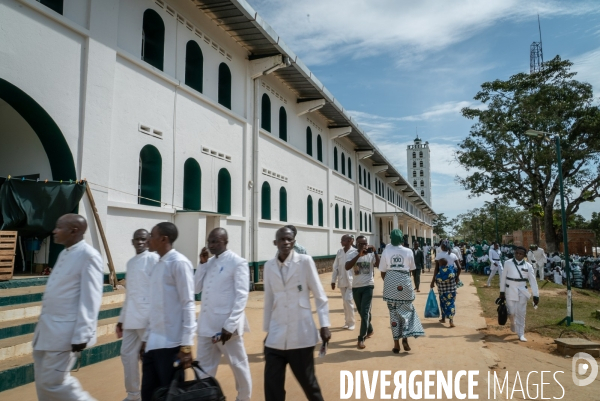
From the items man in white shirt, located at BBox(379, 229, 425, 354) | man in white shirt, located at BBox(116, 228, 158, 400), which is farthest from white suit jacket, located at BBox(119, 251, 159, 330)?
man in white shirt, located at BBox(379, 229, 425, 354)

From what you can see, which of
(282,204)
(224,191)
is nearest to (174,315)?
(224,191)

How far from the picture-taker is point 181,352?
346cm

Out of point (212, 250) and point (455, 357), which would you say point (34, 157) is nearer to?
point (212, 250)

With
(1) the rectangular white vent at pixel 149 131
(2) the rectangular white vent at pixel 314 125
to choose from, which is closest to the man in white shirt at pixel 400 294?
(1) the rectangular white vent at pixel 149 131

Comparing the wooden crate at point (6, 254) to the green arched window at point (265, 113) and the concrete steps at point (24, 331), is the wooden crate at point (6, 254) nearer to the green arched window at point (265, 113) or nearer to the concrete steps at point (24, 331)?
the concrete steps at point (24, 331)

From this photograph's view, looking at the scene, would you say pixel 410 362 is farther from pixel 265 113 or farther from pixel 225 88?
pixel 265 113

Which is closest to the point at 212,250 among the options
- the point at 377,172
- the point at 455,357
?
the point at 455,357

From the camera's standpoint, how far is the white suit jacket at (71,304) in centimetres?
335

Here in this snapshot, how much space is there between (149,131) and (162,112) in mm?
756

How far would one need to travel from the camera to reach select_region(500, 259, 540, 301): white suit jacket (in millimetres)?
7773

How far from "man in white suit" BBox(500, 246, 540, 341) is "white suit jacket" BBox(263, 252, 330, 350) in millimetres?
5458

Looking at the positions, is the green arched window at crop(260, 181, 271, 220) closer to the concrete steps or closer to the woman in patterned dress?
the woman in patterned dress

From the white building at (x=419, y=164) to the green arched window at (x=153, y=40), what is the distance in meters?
102

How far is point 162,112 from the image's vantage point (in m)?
10.5
